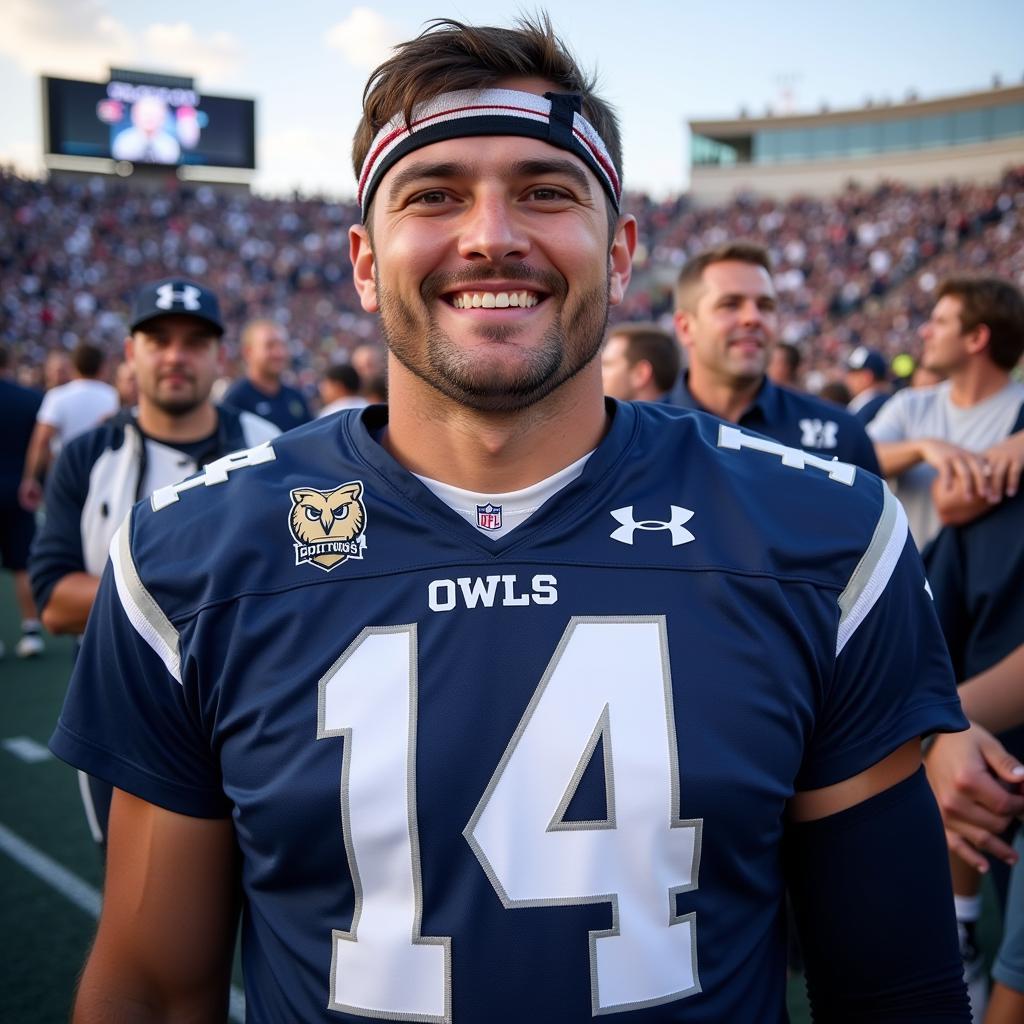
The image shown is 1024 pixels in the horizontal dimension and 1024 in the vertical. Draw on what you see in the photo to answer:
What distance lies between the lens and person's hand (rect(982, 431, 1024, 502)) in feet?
8.51

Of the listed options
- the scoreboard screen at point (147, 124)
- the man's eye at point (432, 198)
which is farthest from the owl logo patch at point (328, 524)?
the scoreboard screen at point (147, 124)

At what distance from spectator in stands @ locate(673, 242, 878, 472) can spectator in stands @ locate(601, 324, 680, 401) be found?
2.70 feet

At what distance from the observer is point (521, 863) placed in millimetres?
1344

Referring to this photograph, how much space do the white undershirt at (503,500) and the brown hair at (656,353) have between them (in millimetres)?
3557

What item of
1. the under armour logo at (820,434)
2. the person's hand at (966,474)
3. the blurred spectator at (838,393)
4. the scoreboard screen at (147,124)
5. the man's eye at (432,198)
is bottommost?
the person's hand at (966,474)

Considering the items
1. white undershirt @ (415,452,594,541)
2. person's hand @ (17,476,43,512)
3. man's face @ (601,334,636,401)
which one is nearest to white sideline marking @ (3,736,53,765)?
person's hand @ (17,476,43,512)

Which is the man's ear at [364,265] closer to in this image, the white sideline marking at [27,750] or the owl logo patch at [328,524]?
the owl logo patch at [328,524]

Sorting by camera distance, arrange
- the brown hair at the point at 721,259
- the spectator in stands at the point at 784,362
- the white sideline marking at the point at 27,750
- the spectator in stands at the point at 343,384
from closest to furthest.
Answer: the brown hair at the point at 721,259 < the white sideline marking at the point at 27,750 < the spectator in stands at the point at 784,362 < the spectator in stands at the point at 343,384

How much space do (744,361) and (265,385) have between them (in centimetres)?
448

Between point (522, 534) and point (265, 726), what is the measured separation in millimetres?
471

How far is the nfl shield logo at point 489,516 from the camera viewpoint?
155cm

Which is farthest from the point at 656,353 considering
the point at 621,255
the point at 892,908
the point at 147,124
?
the point at 147,124

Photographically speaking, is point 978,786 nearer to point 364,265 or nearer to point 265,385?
point 364,265

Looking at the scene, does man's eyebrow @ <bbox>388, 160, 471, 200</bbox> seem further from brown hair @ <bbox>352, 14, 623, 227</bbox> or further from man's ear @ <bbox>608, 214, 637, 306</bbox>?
man's ear @ <bbox>608, 214, 637, 306</bbox>
